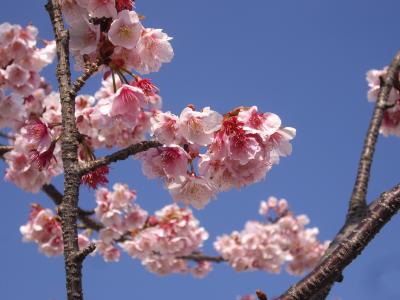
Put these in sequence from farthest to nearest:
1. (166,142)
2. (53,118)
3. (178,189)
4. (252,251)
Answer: (252,251) < (53,118) < (178,189) < (166,142)

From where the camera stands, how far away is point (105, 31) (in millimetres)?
2582

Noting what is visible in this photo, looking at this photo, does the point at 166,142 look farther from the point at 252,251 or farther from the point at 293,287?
the point at 252,251

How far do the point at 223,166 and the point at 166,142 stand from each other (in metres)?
0.37

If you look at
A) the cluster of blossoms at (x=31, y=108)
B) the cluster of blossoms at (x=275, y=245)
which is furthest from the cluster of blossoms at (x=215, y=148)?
the cluster of blossoms at (x=275, y=245)

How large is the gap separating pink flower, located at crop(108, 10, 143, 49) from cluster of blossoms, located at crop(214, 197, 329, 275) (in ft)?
24.1

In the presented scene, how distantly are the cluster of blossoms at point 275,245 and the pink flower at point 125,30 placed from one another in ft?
24.1

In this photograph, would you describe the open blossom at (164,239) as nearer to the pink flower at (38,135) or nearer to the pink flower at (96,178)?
the pink flower at (96,178)

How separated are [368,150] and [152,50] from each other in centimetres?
182

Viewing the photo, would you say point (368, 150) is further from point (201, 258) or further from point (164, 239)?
point (201, 258)

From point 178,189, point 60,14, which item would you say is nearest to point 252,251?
point 178,189

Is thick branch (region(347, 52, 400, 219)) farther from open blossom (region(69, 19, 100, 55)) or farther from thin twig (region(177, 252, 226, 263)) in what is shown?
thin twig (region(177, 252, 226, 263))

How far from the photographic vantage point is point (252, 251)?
33.4ft

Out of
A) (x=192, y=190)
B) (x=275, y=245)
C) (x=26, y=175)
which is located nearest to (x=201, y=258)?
(x=275, y=245)

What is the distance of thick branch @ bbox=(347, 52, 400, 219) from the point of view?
306 centimetres
